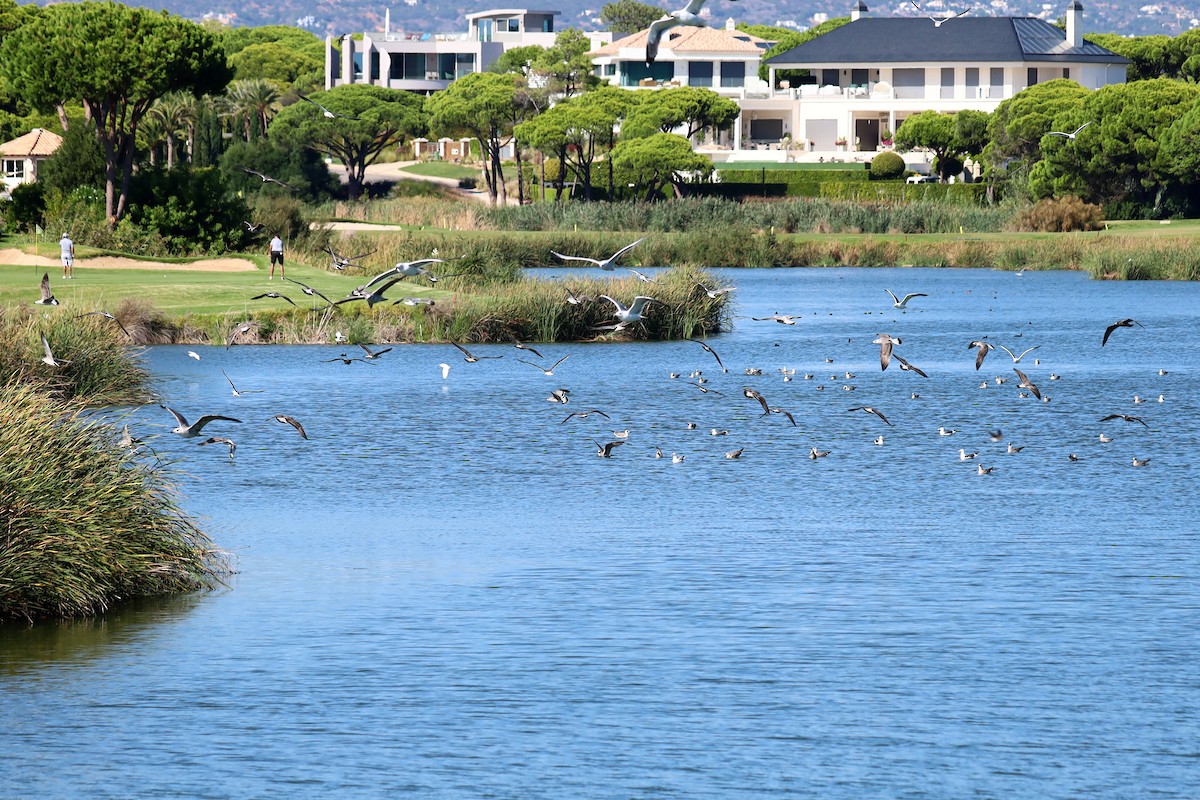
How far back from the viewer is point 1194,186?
110438 millimetres

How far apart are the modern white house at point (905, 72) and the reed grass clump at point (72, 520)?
128m

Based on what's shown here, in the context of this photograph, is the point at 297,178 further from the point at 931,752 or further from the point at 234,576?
the point at 931,752

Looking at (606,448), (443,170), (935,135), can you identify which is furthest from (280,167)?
(606,448)

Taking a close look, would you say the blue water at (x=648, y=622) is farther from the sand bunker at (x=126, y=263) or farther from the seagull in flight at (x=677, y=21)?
the sand bunker at (x=126, y=263)

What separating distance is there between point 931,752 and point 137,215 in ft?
193

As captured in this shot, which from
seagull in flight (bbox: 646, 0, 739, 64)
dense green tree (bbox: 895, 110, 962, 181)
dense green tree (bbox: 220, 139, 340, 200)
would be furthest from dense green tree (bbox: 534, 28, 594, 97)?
seagull in flight (bbox: 646, 0, 739, 64)

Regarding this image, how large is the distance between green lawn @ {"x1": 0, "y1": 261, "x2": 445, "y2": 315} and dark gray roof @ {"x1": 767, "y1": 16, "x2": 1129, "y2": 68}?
3693 inches

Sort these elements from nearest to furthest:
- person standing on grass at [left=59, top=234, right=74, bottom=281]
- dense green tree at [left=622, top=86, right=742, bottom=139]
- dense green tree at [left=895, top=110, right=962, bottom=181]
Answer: person standing on grass at [left=59, top=234, right=74, bottom=281] < dense green tree at [left=622, top=86, right=742, bottom=139] < dense green tree at [left=895, top=110, right=962, bottom=181]

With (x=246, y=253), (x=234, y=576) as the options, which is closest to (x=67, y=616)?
(x=234, y=576)

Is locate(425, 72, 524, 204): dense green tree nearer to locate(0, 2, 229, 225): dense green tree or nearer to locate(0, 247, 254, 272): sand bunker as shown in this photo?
locate(0, 2, 229, 225): dense green tree

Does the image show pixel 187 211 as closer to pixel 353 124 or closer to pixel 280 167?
pixel 280 167

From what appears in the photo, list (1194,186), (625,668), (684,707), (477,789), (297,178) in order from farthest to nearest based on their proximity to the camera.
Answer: (297,178) → (1194,186) → (625,668) → (684,707) → (477,789)

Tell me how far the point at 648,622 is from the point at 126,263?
1946 inches

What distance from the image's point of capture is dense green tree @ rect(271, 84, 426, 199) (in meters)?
132
